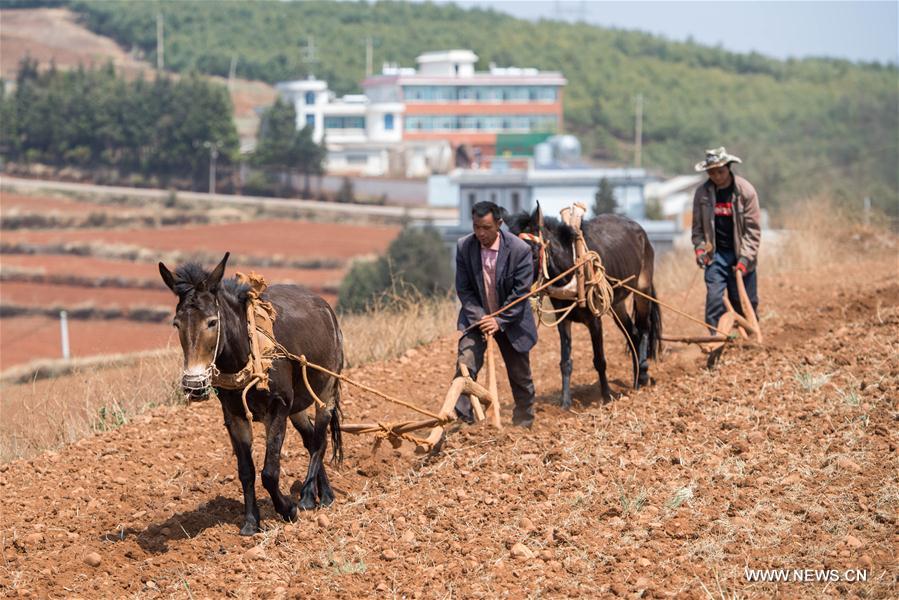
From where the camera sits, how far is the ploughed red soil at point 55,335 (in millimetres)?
41375

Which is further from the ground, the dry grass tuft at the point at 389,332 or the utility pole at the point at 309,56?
the utility pole at the point at 309,56

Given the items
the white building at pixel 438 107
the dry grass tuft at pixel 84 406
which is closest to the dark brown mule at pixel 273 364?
the dry grass tuft at pixel 84 406

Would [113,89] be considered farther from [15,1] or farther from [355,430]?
[355,430]

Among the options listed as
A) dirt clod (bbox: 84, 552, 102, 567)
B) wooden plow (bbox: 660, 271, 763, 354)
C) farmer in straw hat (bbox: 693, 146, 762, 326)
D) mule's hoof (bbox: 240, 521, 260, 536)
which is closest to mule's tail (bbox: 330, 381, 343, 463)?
mule's hoof (bbox: 240, 521, 260, 536)

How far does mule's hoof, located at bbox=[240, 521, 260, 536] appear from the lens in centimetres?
802

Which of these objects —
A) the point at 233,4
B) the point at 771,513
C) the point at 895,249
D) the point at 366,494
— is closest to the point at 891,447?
the point at 771,513

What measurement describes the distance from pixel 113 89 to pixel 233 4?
234 ft

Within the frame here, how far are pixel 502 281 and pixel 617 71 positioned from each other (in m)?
125

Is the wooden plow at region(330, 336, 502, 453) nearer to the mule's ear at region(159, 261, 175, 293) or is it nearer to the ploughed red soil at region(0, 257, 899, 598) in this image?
the ploughed red soil at region(0, 257, 899, 598)

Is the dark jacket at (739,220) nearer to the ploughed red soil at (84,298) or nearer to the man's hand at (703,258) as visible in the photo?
the man's hand at (703,258)

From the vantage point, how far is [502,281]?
30.7 feet

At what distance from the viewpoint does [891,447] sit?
25.2 ft

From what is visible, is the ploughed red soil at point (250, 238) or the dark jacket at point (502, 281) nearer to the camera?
the dark jacket at point (502, 281)

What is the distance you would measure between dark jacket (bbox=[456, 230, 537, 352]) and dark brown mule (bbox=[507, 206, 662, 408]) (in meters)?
0.94
